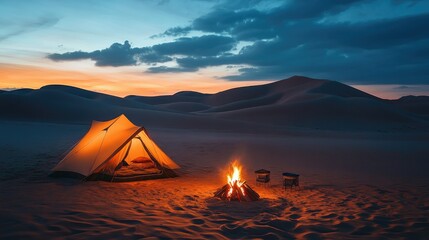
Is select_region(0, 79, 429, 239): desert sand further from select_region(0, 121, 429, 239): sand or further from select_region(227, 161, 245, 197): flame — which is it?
select_region(227, 161, 245, 197): flame

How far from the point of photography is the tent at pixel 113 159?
11398mm

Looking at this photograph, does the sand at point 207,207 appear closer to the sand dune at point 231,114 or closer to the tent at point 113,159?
the tent at point 113,159

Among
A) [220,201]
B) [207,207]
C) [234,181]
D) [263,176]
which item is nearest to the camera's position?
[207,207]

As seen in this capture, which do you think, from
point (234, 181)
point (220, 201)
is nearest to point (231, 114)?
point (234, 181)

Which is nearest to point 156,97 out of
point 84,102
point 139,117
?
point 84,102

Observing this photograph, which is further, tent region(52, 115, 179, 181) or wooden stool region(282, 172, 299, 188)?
tent region(52, 115, 179, 181)

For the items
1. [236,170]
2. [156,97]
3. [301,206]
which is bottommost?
[301,206]

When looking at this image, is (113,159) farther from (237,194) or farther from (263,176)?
(263,176)

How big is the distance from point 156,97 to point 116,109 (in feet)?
438

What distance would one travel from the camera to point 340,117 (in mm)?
61188

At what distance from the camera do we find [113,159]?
1170 cm

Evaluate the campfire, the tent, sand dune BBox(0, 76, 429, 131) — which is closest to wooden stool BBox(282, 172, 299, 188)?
the campfire

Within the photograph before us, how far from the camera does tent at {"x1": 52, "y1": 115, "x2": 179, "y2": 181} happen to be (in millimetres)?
11398

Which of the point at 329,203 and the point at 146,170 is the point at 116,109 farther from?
the point at 329,203
